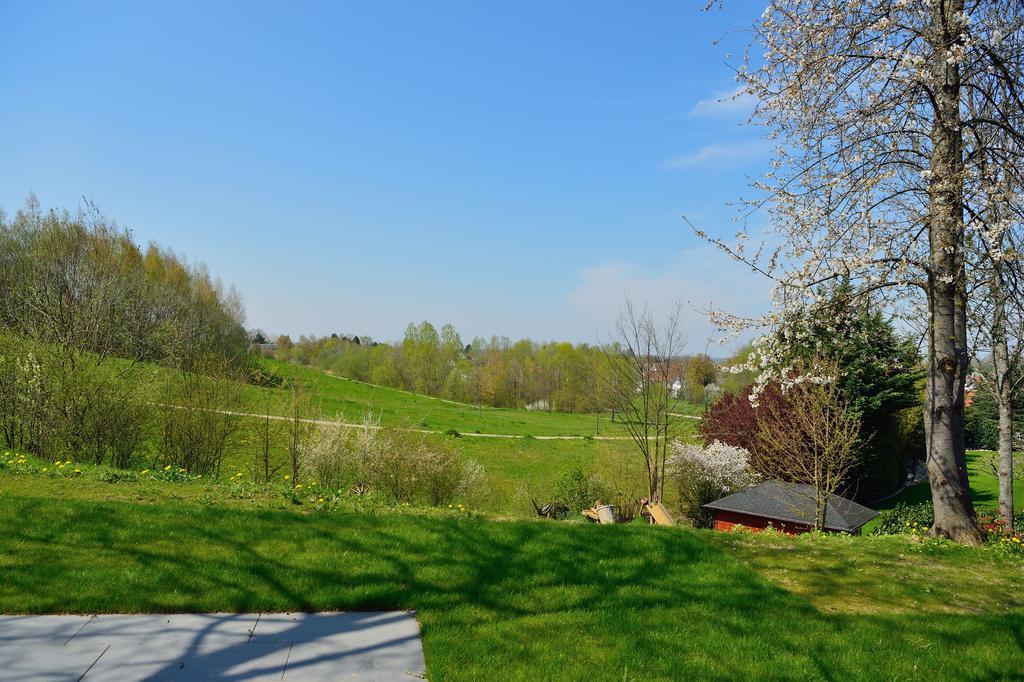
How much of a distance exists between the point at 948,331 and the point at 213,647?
7537 mm

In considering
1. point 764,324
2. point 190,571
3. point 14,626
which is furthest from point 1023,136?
point 14,626

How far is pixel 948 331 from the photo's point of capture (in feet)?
22.5

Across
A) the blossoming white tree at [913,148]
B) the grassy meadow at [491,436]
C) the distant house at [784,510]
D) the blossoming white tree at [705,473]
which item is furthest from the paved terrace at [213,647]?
the blossoming white tree at [705,473]

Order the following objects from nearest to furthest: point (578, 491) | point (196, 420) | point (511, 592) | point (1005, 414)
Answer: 1. point (511, 592)
2. point (1005, 414)
3. point (196, 420)
4. point (578, 491)

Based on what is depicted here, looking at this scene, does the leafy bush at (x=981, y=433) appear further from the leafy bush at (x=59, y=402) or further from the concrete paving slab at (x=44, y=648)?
the concrete paving slab at (x=44, y=648)

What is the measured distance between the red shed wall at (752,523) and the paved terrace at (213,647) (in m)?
12.2

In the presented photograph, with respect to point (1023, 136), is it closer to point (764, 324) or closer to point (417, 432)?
point (764, 324)

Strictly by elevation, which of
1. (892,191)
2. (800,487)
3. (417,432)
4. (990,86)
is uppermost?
(990,86)

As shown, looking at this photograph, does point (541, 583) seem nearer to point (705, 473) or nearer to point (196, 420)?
point (196, 420)

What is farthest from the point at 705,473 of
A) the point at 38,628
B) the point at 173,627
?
the point at 38,628

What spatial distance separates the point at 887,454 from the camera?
23.7 m

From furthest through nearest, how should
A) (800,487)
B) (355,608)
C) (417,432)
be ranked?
1. (800,487)
2. (417,432)
3. (355,608)

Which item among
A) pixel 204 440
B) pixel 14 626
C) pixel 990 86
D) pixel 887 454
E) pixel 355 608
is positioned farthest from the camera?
pixel 887 454

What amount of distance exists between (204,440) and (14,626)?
9853 mm
